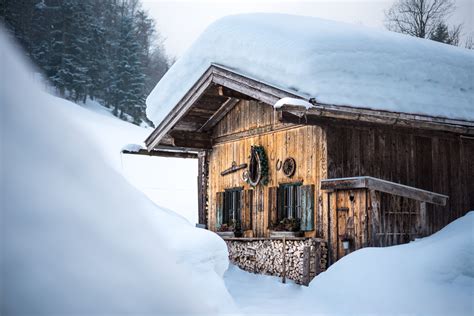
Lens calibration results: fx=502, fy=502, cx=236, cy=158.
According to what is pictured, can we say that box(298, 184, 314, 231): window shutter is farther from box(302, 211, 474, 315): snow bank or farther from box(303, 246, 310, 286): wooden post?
box(302, 211, 474, 315): snow bank

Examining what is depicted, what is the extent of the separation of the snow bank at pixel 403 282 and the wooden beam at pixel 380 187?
135 cm

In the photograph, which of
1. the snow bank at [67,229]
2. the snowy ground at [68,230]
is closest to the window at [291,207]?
the snowy ground at [68,230]

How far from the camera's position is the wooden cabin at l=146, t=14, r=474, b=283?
934cm

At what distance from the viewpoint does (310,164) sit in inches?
418

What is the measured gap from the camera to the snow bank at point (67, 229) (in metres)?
1.81

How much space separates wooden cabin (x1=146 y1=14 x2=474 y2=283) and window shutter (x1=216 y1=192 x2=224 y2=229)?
0.03 meters

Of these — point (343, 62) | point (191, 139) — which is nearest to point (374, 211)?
point (343, 62)

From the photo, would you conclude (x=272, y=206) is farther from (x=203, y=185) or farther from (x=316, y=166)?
(x=203, y=185)

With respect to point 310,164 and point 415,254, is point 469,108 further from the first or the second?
point 415,254

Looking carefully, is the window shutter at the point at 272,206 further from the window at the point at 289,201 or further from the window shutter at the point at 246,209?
the window shutter at the point at 246,209

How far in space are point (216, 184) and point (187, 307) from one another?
1154cm

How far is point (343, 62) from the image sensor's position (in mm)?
10266

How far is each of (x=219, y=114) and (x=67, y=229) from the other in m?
11.7

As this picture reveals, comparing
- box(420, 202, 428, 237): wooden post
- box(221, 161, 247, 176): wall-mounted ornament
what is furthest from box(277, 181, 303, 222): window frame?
box(420, 202, 428, 237): wooden post
